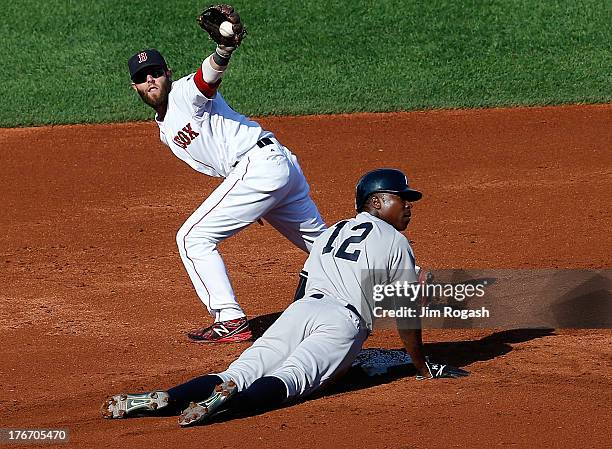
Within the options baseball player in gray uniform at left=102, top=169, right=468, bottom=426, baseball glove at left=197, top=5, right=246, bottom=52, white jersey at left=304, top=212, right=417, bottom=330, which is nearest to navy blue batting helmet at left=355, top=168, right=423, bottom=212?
baseball player in gray uniform at left=102, top=169, right=468, bottom=426

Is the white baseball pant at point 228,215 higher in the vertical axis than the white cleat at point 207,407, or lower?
higher

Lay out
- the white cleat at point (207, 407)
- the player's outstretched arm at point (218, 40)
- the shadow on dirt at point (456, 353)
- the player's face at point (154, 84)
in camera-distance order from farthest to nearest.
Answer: the player's face at point (154, 84)
the player's outstretched arm at point (218, 40)
the shadow on dirt at point (456, 353)
the white cleat at point (207, 407)

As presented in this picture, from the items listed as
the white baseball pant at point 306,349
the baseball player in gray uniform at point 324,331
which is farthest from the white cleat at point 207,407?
the white baseball pant at point 306,349

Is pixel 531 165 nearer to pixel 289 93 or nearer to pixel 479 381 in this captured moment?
pixel 289 93

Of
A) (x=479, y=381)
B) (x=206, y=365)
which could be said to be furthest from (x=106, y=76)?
(x=479, y=381)

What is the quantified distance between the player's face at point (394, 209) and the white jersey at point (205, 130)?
1209 millimetres

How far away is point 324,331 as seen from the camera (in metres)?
6.02

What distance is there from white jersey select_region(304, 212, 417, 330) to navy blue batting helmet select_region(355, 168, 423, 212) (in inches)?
6.7

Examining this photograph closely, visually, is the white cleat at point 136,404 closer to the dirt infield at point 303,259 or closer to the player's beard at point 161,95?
the dirt infield at point 303,259

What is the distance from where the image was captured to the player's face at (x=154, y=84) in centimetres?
715

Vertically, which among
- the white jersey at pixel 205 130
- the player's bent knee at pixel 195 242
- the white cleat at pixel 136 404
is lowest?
the white cleat at pixel 136 404

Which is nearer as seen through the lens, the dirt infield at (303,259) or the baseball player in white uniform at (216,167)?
the dirt infield at (303,259)

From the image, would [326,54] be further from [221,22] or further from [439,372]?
[439,372]

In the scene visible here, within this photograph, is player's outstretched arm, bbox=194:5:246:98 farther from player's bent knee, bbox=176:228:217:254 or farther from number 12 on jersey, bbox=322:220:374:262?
number 12 on jersey, bbox=322:220:374:262
